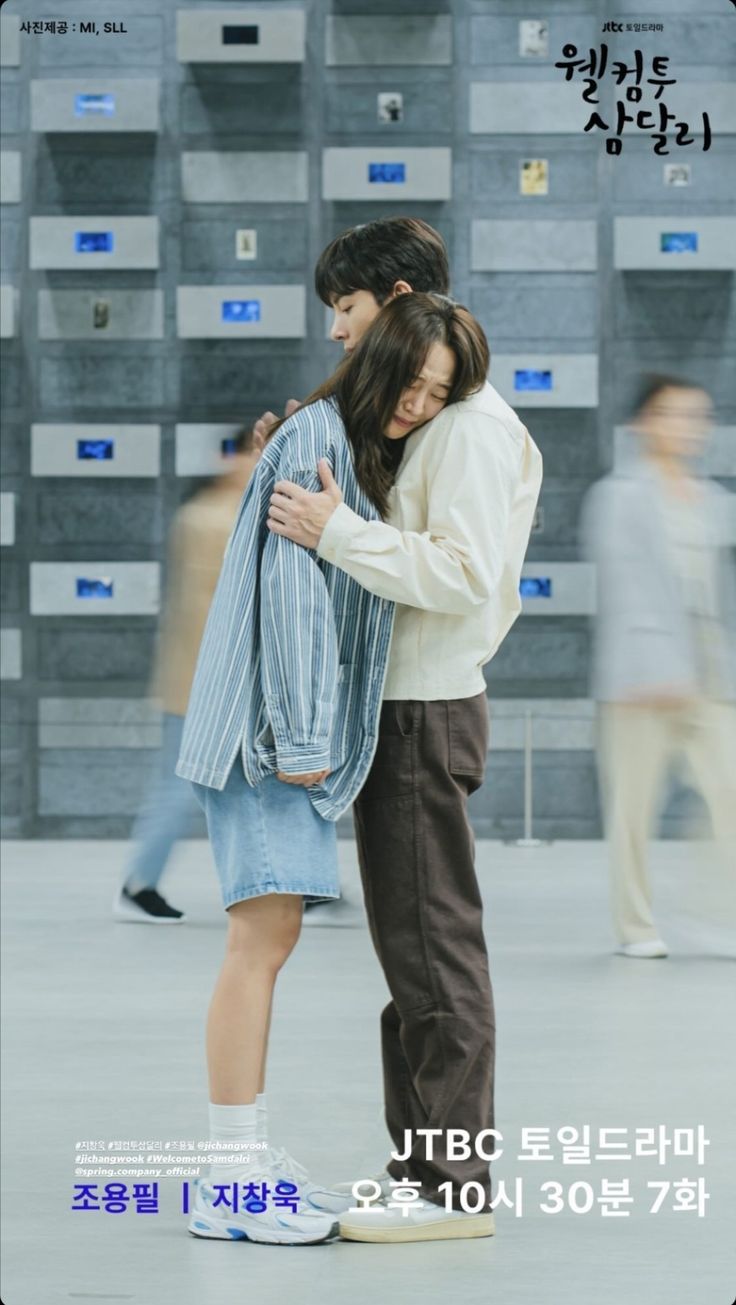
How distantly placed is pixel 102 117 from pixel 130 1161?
4953 millimetres

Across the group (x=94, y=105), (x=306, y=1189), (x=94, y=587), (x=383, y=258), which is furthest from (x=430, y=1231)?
(x=94, y=105)

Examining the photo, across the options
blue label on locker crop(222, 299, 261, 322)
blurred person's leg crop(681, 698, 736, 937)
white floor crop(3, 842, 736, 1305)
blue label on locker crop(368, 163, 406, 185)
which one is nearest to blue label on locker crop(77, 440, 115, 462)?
blue label on locker crop(222, 299, 261, 322)

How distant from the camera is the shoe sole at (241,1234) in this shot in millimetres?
2238

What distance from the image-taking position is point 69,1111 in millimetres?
2930

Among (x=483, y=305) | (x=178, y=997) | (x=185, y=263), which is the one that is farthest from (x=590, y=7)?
(x=178, y=997)

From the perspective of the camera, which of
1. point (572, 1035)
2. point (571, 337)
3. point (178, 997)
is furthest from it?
point (571, 337)

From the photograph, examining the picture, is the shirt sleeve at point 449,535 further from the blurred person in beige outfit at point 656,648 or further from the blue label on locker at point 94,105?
the blue label on locker at point 94,105

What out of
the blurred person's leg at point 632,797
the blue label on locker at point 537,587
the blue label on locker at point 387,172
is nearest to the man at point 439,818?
the blurred person's leg at point 632,797

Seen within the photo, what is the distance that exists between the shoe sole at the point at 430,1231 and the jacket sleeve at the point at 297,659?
56cm

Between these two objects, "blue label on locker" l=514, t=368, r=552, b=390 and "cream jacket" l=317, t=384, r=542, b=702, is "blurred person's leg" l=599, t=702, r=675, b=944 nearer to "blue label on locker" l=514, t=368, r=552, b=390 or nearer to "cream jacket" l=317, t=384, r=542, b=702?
"cream jacket" l=317, t=384, r=542, b=702

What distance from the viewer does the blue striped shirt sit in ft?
7.12

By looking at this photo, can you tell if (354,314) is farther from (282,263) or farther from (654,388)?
(282,263)

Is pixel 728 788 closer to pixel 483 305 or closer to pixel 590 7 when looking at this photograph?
pixel 483 305

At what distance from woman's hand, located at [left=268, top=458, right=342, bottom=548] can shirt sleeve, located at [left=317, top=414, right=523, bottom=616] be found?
0.5 inches
